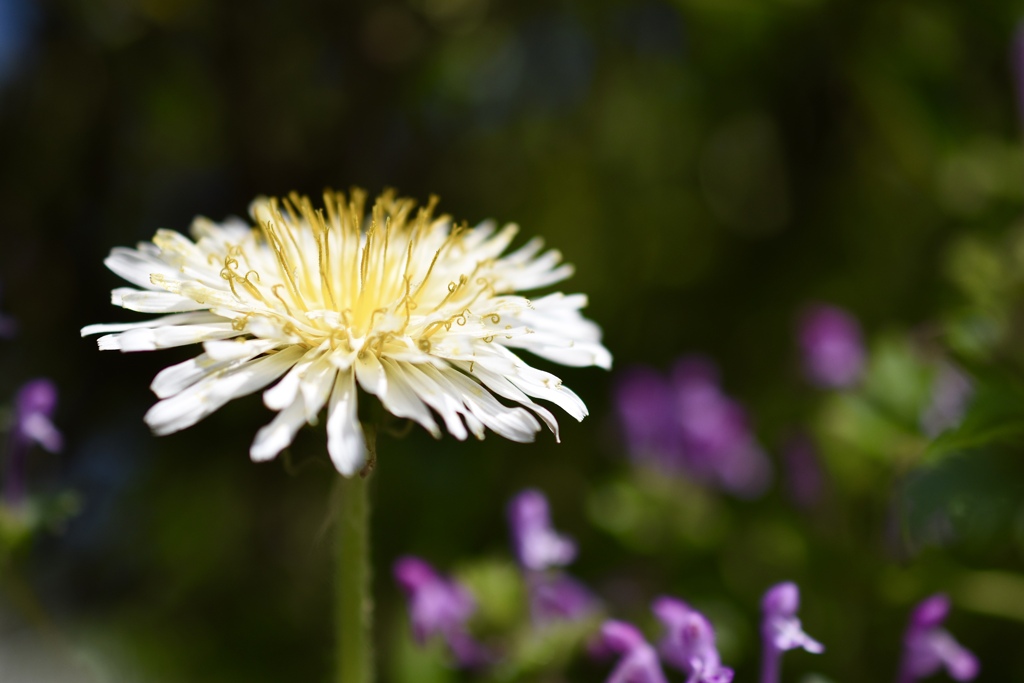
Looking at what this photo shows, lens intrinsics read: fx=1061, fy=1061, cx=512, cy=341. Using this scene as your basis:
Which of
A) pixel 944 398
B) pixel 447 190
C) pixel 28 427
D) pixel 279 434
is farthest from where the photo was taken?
pixel 447 190

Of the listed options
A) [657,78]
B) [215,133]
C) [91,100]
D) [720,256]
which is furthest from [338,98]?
[720,256]

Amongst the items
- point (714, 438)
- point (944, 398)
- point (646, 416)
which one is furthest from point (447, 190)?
point (944, 398)

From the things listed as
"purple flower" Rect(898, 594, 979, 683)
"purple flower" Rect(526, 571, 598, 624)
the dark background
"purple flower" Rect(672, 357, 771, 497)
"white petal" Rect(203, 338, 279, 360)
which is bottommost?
"purple flower" Rect(898, 594, 979, 683)

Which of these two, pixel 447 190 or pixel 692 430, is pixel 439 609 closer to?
pixel 692 430

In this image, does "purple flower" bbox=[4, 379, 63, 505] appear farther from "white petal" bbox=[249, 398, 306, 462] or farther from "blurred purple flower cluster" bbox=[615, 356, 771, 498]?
"blurred purple flower cluster" bbox=[615, 356, 771, 498]

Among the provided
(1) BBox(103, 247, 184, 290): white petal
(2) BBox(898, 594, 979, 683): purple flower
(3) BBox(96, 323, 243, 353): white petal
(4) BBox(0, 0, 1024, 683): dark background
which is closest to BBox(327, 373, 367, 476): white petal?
(3) BBox(96, 323, 243, 353): white petal
